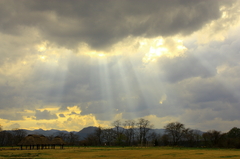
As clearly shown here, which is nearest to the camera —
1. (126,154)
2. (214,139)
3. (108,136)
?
(126,154)

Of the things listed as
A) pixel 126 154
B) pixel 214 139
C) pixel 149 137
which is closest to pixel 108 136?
pixel 149 137

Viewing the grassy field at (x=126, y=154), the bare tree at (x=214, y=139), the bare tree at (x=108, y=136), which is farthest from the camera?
the bare tree at (x=108, y=136)

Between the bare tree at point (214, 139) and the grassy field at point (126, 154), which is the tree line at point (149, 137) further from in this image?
the grassy field at point (126, 154)

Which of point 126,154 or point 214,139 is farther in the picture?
point 214,139

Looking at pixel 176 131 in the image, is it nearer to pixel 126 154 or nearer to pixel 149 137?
pixel 149 137

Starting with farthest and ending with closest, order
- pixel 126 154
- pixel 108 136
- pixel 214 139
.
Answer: pixel 108 136 → pixel 214 139 → pixel 126 154

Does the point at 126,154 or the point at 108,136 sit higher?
the point at 126,154

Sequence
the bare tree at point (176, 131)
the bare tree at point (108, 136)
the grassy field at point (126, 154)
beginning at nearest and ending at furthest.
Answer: the grassy field at point (126, 154) → the bare tree at point (176, 131) → the bare tree at point (108, 136)

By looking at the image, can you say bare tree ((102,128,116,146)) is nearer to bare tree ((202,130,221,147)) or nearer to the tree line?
the tree line

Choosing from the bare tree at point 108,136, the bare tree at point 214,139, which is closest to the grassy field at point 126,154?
the bare tree at point 214,139

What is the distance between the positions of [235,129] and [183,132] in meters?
26.0

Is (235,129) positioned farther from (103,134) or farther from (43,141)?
(43,141)

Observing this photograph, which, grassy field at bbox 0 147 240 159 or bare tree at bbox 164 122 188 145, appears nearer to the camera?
grassy field at bbox 0 147 240 159

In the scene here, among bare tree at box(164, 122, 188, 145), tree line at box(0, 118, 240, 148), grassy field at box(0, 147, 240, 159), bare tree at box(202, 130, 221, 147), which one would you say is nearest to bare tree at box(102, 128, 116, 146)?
tree line at box(0, 118, 240, 148)
